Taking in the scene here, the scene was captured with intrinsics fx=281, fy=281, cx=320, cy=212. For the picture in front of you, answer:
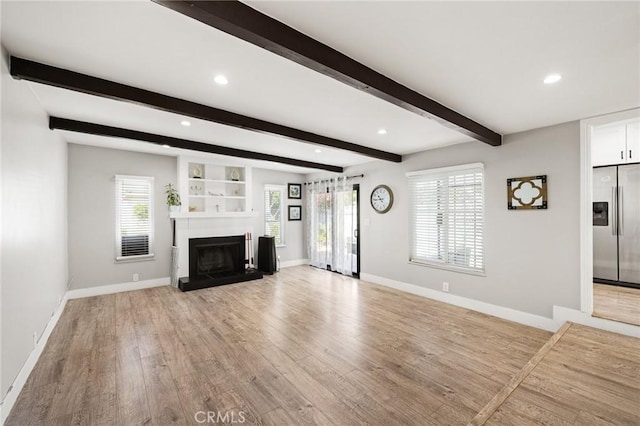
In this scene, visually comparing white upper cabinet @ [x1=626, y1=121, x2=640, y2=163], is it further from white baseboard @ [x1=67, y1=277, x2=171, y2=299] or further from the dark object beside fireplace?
white baseboard @ [x1=67, y1=277, x2=171, y2=299]

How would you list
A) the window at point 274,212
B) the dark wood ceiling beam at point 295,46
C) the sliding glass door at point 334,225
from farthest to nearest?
the window at point 274,212, the sliding glass door at point 334,225, the dark wood ceiling beam at point 295,46

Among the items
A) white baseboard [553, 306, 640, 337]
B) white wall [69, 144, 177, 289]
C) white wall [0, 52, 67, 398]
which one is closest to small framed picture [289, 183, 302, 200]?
white wall [69, 144, 177, 289]

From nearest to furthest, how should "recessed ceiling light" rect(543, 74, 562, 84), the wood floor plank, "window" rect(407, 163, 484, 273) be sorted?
the wood floor plank
"recessed ceiling light" rect(543, 74, 562, 84)
"window" rect(407, 163, 484, 273)

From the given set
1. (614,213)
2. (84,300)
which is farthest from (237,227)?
(614,213)

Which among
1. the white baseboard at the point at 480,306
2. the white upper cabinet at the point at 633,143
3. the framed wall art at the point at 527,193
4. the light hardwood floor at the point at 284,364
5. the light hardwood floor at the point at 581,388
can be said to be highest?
the white upper cabinet at the point at 633,143

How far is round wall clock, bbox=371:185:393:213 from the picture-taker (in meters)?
5.48

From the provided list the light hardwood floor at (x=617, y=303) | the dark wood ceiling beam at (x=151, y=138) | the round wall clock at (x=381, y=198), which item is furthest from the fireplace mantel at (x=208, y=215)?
the light hardwood floor at (x=617, y=303)

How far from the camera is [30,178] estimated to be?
2.58 meters

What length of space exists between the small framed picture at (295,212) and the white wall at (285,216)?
0.11 metres

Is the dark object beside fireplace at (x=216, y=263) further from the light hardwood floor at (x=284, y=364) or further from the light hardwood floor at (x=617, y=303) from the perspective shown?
the light hardwood floor at (x=617, y=303)

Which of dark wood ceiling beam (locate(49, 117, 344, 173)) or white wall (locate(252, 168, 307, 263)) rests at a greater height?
dark wood ceiling beam (locate(49, 117, 344, 173))

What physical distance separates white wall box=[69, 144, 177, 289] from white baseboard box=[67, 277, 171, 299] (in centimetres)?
7

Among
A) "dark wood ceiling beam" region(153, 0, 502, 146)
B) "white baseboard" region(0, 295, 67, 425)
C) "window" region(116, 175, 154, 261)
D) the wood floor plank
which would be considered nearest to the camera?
"dark wood ceiling beam" region(153, 0, 502, 146)

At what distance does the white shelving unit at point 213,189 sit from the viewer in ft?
18.1
